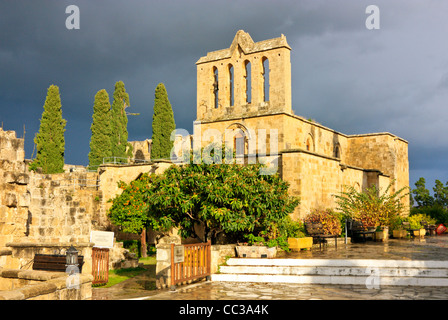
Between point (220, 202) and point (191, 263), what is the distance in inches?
89.5

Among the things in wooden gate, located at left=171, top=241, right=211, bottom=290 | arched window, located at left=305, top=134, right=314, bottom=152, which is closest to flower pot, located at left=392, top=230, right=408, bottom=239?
arched window, located at left=305, top=134, right=314, bottom=152

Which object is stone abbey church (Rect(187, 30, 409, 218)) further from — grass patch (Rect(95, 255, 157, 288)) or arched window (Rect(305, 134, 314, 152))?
grass patch (Rect(95, 255, 157, 288))

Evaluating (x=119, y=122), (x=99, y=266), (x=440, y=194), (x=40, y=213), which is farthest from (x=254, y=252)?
(x=440, y=194)

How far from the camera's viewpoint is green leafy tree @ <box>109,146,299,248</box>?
12055 millimetres

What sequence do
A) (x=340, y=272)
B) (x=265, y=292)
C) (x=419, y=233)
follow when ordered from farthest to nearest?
(x=419, y=233)
(x=340, y=272)
(x=265, y=292)

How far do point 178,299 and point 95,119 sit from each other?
29017 mm

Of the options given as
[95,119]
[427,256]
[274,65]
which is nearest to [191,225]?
[427,256]

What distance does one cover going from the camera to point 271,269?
1124 cm

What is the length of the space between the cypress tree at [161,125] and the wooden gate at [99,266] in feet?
76.6

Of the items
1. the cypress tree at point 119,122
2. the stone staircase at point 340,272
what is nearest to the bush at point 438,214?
the stone staircase at point 340,272

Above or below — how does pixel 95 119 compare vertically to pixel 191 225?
above

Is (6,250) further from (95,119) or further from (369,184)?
(95,119)

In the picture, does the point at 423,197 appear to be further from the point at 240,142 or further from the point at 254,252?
the point at 254,252

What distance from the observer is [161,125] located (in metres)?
36.1
